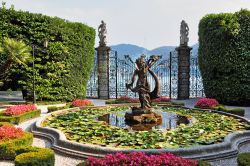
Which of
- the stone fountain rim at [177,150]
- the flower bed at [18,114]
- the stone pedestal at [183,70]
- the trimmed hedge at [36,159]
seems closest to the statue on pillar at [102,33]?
the stone pedestal at [183,70]

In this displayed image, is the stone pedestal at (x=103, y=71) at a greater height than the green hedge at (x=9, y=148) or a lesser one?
greater

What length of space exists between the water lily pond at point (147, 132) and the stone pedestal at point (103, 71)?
959 cm

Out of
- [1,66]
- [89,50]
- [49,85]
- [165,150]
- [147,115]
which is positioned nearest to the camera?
[165,150]

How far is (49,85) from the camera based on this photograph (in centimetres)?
1958

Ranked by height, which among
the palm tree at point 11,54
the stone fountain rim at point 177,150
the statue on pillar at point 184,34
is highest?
the statue on pillar at point 184,34

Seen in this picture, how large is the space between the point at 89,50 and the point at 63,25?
2709 mm

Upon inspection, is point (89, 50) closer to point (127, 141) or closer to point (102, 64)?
point (102, 64)

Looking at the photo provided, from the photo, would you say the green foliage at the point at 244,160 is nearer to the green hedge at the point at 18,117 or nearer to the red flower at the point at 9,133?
the red flower at the point at 9,133

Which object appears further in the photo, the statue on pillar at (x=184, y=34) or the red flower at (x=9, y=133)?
the statue on pillar at (x=184, y=34)

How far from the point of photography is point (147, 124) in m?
11.1

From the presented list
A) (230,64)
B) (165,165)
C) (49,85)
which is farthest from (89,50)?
(165,165)

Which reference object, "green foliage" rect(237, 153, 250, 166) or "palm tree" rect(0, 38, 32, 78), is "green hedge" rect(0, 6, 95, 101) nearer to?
"palm tree" rect(0, 38, 32, 78)

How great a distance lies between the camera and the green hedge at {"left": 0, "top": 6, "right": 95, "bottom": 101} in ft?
62.5

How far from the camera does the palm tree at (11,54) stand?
1733cm
